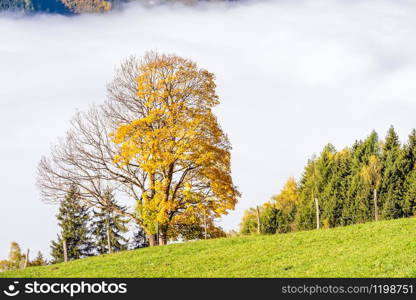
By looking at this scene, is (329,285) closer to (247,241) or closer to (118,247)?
(247,241)

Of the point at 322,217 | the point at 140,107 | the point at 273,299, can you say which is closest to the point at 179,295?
the point at 273,299

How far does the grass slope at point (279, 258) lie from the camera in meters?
23.1

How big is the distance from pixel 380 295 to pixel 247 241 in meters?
18.4

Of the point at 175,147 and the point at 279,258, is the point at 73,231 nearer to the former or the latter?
the point at 175,147

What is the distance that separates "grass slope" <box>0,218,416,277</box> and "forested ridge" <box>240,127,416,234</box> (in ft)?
99.5

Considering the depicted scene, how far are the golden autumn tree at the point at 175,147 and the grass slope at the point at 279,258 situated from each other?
5.73 m

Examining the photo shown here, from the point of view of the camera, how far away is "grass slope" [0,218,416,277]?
75.9 ft

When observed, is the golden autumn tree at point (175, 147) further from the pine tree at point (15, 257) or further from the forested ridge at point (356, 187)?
the pine tree at point (15, 257)

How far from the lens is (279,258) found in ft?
94.9

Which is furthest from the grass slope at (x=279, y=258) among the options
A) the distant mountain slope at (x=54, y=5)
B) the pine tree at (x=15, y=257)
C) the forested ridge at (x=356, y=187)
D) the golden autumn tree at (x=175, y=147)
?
the distant mountain slope at (x=54, y=5)

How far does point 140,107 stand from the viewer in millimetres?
45406

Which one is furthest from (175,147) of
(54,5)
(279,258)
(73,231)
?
(54,5)

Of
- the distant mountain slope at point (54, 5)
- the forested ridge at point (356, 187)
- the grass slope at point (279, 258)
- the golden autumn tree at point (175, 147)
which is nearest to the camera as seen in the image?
the grass slope at point (279, 258)

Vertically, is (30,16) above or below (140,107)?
above
